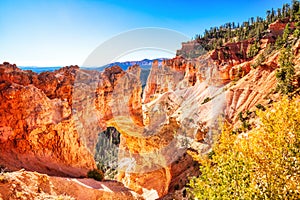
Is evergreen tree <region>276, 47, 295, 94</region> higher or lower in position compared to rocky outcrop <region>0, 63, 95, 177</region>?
higher

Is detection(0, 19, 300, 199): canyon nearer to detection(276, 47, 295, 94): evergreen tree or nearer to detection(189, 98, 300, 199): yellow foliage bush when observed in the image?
detection(276, 47, 295, 94): evergreen tree

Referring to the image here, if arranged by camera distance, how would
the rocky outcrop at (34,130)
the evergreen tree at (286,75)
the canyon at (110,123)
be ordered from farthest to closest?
the evergreen tree at (286,75) → the canyon at (110,123) → the rocky outcrop at (34,130)

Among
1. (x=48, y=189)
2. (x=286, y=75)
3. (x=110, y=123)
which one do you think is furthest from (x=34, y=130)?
(x=286, y=75)

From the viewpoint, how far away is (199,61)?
9125cm

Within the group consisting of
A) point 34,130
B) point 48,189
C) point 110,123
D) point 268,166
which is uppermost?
point 268,166

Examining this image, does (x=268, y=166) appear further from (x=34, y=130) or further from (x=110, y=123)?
(x=110, y=123)

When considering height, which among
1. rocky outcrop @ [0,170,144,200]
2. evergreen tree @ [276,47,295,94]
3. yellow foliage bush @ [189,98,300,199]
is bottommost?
rocky outcrop @ [0,170,144,200]

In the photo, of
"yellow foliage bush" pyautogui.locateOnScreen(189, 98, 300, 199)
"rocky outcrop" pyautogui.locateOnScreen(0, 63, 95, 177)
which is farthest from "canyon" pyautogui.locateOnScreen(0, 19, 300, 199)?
"yellow foliage bush" pyautogui.locateOnScreen(189, 98, 300, 199)

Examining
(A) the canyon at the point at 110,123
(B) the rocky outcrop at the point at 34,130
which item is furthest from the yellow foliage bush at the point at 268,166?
(B) the rocky outcrop at the point at 34,130

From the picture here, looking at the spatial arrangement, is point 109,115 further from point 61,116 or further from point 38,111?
point 38,111

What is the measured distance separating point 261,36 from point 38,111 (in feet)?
263

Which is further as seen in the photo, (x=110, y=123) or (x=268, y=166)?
(x=110, y=123)

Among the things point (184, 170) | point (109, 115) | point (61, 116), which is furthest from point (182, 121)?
point (61, 116)

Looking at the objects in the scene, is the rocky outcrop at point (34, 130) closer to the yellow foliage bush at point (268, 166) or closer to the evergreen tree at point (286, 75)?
the yellow foliage bush at point (268, 166)
